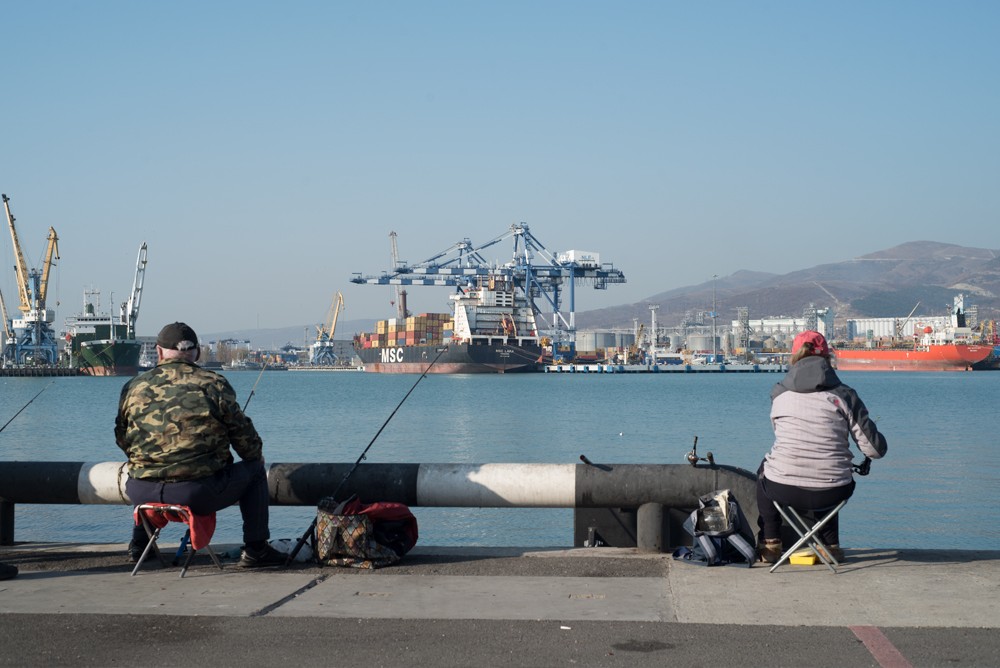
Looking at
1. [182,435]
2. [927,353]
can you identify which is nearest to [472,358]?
[927,353]

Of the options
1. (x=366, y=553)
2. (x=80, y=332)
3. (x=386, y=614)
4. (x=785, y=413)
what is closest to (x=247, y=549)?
(x=366, y=553)

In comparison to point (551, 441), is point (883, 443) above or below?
above

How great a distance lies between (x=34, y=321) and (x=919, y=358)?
83.8 meters

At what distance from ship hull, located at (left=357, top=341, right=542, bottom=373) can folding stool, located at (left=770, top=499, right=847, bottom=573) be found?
83.1 m

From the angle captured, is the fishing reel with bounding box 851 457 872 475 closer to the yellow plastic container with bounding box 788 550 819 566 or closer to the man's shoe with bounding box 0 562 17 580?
the yellow plastic container with bounding box 788 550 819 566

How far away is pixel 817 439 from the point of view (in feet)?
15.5

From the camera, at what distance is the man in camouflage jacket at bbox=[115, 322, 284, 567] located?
4547mm

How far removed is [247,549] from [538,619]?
1.62 meters

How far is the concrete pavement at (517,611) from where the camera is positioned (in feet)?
11.5

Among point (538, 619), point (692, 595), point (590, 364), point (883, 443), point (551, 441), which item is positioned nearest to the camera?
point (538, 619)

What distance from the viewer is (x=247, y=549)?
491 cm

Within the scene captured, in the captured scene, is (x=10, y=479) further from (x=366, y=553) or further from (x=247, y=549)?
(x=366, y=553)

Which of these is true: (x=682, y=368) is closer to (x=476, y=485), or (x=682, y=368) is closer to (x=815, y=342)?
(x=476, y=485)

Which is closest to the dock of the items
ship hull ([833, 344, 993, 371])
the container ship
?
ship hull ([833, 344, 993, 371])
